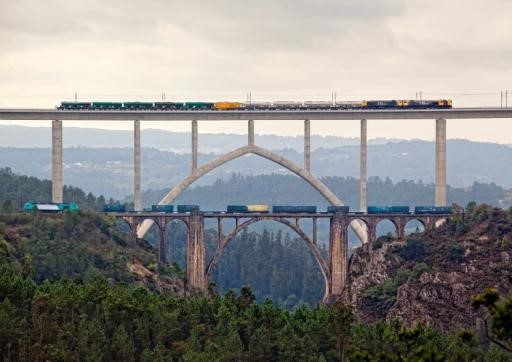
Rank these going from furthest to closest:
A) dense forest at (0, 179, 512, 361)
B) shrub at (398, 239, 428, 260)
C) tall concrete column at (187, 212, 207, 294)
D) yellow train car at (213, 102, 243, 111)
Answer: yellow train car at (213, 102, 243, 111) → tall concrete column at (187, 212, 207, 294) → shrub at (398, 239, 428, 260) → dense forest at (0, 179, 512, 361)

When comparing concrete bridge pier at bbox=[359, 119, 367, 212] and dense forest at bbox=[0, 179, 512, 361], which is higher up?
concrete bridge pier at bbox=[359, 119, 367, 212]

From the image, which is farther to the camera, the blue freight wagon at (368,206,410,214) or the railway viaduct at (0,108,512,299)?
the blue freight wagon at (368,206,410,214)

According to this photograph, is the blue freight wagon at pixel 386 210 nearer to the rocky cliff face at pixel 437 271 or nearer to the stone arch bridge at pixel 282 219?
the stone arch bridge at pixel 282 219

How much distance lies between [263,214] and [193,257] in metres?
11.1

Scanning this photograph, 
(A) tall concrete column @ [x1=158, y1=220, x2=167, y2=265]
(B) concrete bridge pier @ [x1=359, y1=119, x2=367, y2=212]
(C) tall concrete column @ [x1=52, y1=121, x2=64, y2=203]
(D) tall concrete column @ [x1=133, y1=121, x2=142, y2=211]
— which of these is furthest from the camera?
(B) concrete bridge pier @ [x1=359, y1=119, x2=367, y2=212]

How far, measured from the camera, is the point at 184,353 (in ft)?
363

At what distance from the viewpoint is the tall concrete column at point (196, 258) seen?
541 feet

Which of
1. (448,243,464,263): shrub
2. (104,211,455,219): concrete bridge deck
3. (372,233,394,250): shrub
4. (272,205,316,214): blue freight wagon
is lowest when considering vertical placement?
(448,243,464,263): shrub

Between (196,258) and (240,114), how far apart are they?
20.7 metres

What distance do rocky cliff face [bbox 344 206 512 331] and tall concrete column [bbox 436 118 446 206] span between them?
1330 centimetres

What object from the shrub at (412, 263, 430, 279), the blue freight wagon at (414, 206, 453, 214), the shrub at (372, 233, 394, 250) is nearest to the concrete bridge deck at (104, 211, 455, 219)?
the blue freight wagon at (414, 206, 453, 214)

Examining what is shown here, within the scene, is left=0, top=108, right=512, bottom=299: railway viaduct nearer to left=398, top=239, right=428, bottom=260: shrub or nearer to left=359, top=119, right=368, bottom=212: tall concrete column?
left=359, top=119, right=368, bottom=212: tall concrete column

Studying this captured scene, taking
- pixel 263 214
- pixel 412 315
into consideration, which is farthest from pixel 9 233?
pixel 412 315

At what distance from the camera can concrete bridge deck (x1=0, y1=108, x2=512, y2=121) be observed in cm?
17612
